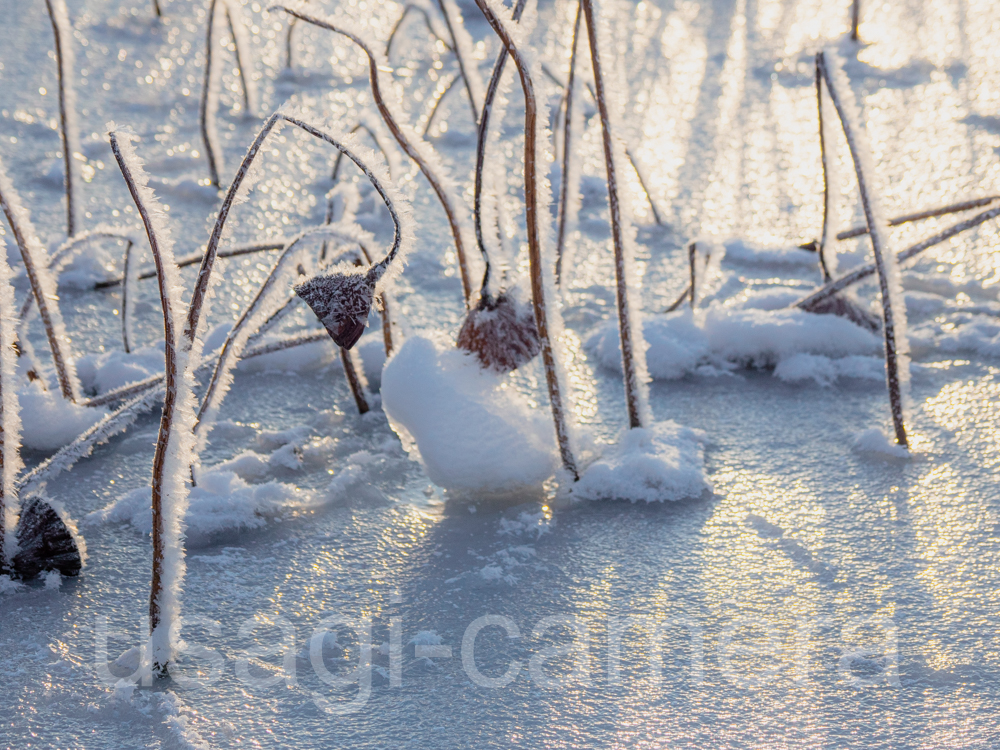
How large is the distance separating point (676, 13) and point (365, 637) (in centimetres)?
287

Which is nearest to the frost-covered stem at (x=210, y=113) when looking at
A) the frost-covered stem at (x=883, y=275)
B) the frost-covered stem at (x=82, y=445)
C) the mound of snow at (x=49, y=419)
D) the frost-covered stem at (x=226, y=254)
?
the frost-covered stem at (x=226, y=254)

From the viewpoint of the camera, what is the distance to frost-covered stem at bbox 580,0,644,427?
0.98m

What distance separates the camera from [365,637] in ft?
2.68

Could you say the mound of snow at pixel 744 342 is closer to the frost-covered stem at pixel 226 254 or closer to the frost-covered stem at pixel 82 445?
the frost-covered stem at pixel 226 254

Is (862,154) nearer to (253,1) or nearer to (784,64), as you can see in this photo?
(784,64)

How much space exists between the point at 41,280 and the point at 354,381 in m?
0.37

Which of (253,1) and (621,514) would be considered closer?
(621,514)

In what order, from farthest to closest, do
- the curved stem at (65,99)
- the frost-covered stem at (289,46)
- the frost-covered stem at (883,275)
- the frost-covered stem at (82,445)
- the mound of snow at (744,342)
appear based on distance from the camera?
the frost-covered stem at (289,46), the curved stem at (65,99), the mound of snow at (744,342), the frost-covered stem at (883,275), the frost-covered stem at (82,445)

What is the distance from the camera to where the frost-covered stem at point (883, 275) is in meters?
1.05

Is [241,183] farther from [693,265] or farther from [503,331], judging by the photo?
[693,265]

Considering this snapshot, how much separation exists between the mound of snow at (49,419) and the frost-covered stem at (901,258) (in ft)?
3.10

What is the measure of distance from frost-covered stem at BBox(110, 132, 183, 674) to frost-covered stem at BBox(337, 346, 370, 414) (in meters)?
0.45

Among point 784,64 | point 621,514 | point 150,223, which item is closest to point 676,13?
point 784,64

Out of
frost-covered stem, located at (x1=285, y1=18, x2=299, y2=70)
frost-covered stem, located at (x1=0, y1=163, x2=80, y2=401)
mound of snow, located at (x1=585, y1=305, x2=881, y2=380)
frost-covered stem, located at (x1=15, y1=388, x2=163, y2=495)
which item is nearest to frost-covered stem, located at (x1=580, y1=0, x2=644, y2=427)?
mound of snow, located at (x1=585, y1=305, x2=881, y2=380)
